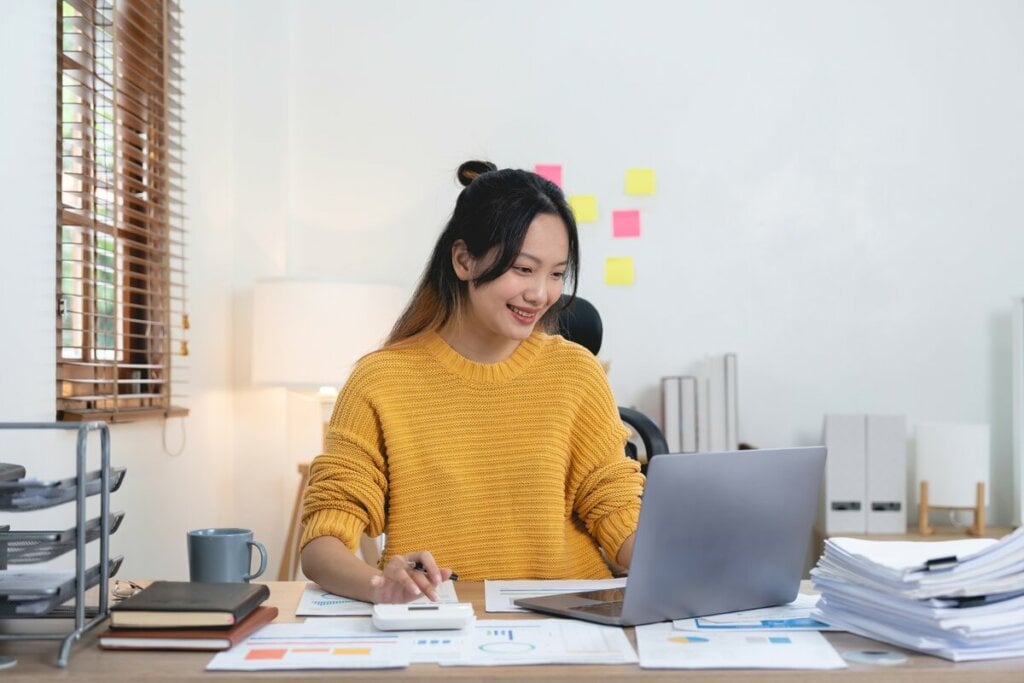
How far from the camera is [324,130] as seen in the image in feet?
11.8

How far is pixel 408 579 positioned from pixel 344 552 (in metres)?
0.22

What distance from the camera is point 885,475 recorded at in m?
3.27

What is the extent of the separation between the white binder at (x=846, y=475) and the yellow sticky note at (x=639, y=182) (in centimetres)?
88

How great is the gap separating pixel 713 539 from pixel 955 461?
2.24 m

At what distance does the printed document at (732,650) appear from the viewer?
1.12 meters

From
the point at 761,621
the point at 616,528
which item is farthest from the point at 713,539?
the point at 616,528

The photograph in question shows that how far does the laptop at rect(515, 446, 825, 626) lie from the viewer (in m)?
1.24

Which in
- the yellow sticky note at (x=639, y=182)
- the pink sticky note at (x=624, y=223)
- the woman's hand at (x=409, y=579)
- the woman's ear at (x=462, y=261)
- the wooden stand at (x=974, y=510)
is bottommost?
the wooden stand at (x=974, y=510)

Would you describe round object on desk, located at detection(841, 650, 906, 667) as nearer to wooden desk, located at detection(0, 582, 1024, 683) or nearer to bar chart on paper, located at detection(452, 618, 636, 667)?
wooden desk, located at detection(0, 582, 1024, 683)

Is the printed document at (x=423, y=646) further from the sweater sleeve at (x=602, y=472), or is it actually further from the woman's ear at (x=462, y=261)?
the woman's ear at (x=462, y=261)

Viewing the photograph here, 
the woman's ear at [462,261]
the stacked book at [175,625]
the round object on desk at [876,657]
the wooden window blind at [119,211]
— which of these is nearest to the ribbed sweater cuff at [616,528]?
the woman's ear at [462,261]

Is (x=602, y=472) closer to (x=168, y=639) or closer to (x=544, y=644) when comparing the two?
(x=544, y=644)

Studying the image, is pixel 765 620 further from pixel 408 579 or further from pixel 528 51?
pixel 528 51

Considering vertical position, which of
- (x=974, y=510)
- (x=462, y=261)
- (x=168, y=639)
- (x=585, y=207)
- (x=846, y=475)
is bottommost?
(x=974, y=510)
